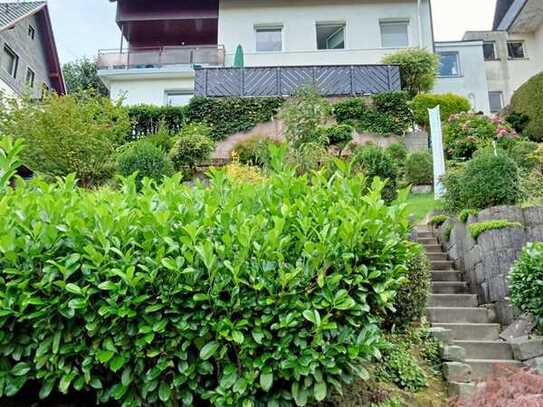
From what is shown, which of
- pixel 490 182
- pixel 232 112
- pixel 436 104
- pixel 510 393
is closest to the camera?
pixel 510 393

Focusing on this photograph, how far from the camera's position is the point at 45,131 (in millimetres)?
11242

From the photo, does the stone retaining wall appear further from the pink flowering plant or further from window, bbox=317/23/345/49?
window, bbox=317/23/345/49

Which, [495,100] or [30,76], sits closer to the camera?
[30,76]

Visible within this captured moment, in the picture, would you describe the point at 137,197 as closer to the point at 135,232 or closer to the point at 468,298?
the point at 135,232

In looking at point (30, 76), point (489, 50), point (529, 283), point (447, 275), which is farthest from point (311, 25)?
point (529, 283)

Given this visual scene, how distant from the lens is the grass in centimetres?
978

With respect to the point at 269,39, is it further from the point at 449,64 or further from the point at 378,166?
the point at 378,166

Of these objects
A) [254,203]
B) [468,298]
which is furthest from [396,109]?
[254,203]

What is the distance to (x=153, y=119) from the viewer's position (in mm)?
15680

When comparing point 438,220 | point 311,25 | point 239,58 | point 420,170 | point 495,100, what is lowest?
point 438,220

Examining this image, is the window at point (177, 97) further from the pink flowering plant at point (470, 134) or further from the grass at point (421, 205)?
the grass at point (421, 205)

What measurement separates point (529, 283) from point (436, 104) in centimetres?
1179

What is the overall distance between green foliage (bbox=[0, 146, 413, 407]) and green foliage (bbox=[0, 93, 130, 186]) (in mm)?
8740

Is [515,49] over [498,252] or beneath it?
over
